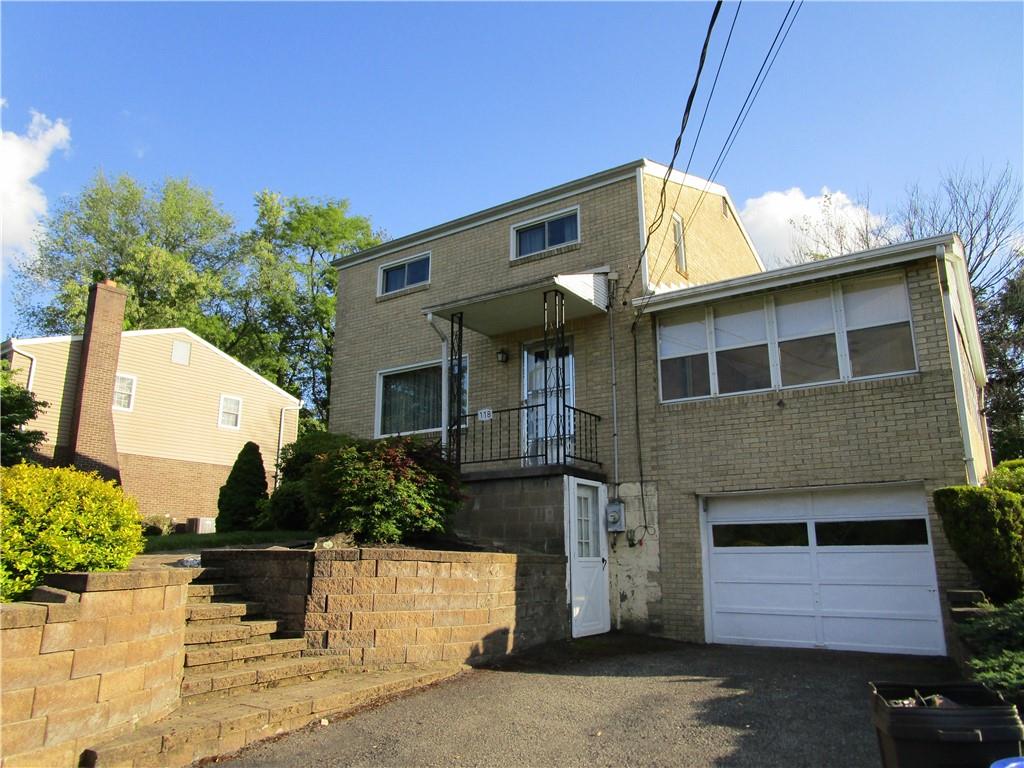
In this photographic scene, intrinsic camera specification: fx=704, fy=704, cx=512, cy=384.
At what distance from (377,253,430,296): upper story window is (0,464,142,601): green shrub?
9.79 meters

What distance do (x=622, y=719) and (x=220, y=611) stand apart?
3.63m

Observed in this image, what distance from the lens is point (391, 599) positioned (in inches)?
275

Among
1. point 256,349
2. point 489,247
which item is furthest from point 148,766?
point 256,349

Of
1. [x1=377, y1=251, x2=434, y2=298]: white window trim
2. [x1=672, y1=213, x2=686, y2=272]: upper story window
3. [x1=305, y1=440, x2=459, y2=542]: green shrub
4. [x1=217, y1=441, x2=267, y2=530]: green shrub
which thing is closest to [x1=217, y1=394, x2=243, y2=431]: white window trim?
[x1=217, y1=441, x2=267, y2=530]: green shrub

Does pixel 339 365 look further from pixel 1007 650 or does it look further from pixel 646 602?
pixel 1007 650

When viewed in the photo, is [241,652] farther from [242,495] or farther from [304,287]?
[304,287]

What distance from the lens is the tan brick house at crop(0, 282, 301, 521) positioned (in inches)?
776

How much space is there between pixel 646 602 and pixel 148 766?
7.31 metres

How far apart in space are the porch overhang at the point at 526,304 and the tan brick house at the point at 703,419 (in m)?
0.05

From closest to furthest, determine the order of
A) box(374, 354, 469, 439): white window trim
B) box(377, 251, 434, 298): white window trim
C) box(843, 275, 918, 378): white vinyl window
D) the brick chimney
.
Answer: box(843, 275, 918, 378): white vinyl window, box(374, 354, 469, 439): white window trim, box(377, 251, 434, 298): white window trim, the brick chimney

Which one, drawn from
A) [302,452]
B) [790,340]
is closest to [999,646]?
[790,340]

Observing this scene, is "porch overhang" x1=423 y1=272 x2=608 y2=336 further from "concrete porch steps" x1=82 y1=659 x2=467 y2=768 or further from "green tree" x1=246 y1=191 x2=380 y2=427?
"green tree" x1=246 y1=191 x2=380 y2=427

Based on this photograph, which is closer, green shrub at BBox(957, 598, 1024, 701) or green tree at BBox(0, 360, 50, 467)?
green shrub at BBox(957, 598, 1024, 701)

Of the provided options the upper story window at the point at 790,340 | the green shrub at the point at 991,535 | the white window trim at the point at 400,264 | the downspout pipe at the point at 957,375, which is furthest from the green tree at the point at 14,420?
the downspout pipe at the point at 957,375
